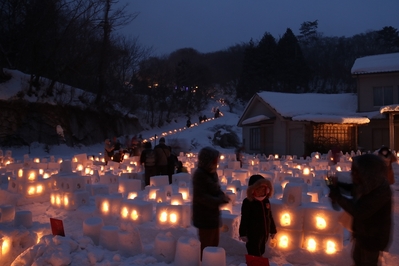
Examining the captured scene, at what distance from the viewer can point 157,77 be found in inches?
1743

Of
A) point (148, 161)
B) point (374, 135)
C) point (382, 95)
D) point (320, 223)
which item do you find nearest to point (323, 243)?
point (320, 223)

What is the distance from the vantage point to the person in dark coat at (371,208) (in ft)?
10.7

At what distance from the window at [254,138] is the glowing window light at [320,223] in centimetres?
2105

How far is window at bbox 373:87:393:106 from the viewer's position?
74.6ft

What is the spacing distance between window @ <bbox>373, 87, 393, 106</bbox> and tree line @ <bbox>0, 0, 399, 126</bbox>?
61.2 ft

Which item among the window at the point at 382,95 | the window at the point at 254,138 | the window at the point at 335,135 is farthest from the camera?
the window at the point at 254,138

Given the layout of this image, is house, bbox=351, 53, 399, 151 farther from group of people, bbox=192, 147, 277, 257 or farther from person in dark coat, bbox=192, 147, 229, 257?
person in dark coat, bbox=192, 147, 229, 257

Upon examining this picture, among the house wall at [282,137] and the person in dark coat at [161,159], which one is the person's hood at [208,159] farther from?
the house wall at [282,137]

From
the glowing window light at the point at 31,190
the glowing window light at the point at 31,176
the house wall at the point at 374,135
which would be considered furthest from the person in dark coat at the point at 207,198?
the house wall at the point at 374,135

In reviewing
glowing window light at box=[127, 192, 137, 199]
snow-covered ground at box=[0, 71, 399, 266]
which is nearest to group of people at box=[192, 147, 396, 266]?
snow-covered ground at box=[0, 71, 399, 266]

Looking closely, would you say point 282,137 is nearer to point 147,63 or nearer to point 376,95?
point 376,95

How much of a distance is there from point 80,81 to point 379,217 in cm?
3166

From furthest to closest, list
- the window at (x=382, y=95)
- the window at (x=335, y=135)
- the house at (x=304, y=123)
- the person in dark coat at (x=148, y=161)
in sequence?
the window at (x=382, y=95)
the window at (x=335, y=135)
the house at (x=304, y=123)
the person in dark coat at (x=148, y=161)

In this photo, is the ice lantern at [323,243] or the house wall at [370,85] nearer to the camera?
the ice lantern at [323,243]
